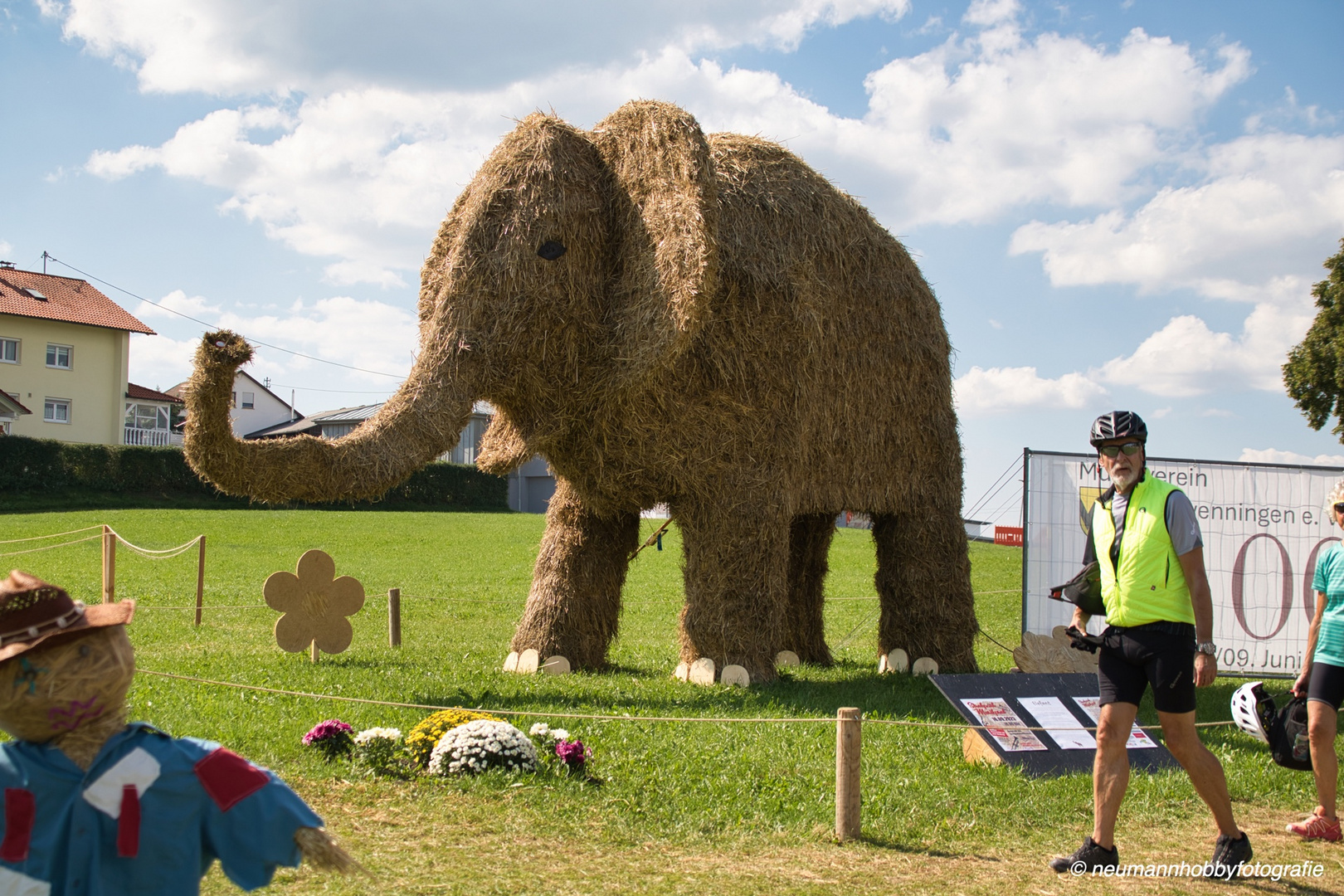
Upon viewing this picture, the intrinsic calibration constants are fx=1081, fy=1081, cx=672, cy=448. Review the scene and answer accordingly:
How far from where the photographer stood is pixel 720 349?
291 inches

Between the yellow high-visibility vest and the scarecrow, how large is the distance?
315 cm

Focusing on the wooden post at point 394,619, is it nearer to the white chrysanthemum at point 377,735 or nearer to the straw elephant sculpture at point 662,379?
the straw elephant sculpture at point 662,379

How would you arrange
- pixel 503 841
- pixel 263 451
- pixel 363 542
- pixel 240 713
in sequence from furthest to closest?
pixel 363 542 < pixel 240 713 < pixel 263 451 < pixel 503 841

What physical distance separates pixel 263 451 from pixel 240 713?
1.73 metres

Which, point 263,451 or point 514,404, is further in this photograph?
point 514,404

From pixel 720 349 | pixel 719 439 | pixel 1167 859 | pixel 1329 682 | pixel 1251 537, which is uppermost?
pixel 720 349

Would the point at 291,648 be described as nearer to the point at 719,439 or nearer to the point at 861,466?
the point at 719,439

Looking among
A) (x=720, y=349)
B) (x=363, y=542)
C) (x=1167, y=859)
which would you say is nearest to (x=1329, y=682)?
(x=1167, y=859)

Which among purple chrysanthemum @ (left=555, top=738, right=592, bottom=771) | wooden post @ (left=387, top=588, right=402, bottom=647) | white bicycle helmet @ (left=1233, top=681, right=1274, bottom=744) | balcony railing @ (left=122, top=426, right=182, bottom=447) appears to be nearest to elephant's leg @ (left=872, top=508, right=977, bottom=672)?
white bicycle helmet @ (left=1233, top=681, right=1274, bottom=744)

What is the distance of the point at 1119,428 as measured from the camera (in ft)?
14.3

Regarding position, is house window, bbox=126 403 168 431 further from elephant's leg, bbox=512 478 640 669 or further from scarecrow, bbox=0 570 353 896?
scarecrow, bbox=0 570 353 896

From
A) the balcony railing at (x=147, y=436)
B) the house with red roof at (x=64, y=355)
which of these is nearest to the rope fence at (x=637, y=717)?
the house with red roof at (x=64, y=355)

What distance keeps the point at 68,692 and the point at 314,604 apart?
6.82 meters

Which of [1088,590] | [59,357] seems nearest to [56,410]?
[59,357]
